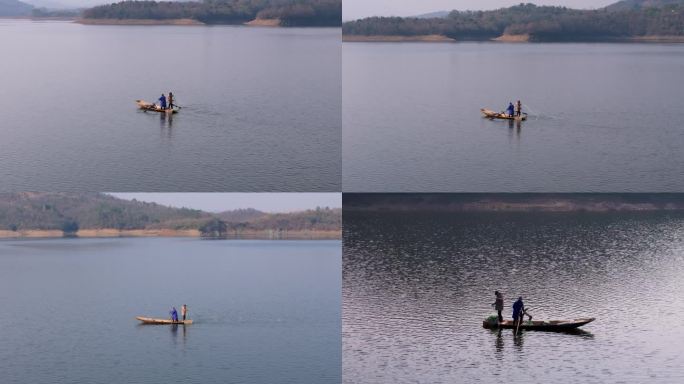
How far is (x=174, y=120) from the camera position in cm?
5731

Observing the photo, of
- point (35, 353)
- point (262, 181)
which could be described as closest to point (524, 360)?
point (35, 353)

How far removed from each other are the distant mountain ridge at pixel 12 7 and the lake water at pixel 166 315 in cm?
2951

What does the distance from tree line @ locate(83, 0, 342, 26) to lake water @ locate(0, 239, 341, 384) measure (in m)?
24.5

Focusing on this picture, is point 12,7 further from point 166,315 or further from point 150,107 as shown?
point 166,315

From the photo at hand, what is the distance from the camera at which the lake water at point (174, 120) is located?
5103cm

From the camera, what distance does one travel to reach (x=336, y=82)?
7006 centimetres

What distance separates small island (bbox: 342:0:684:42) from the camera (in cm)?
8906

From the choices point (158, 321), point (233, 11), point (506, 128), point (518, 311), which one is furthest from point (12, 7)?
point (518, 311)

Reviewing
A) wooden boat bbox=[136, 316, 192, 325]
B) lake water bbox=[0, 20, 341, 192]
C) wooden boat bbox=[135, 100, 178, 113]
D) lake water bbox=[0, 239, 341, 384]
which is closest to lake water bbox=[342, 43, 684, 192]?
lake water bbox=[0, 20, 341, 192]

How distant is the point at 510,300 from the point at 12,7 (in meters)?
70.4

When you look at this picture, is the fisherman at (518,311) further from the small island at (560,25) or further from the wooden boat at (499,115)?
the small island at (560,25)

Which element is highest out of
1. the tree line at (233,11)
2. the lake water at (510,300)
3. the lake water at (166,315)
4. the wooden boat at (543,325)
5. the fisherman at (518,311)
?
the tree line at (233,11)

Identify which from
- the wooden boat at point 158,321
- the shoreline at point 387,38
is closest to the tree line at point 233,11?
the shoreline at point 387,38

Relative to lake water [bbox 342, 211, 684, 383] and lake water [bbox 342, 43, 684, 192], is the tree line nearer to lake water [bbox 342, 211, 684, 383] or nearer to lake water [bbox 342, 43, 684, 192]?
lake water [bbox 342, 43, 684, 192]
